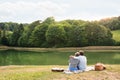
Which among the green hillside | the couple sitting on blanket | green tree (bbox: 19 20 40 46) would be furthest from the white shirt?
green tree (bbox: 19 20 40 46)

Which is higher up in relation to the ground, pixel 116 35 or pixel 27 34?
pixel 27 34

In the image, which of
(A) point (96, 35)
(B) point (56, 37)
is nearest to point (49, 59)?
(A) point (96, 35)

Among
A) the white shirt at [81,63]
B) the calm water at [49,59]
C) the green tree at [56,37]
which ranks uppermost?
the green tree at [56,37]

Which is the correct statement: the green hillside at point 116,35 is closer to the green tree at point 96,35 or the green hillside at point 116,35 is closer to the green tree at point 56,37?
the green tree at point 96,35

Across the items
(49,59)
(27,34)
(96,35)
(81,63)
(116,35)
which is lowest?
(49,59)

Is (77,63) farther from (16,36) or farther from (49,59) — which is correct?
(16,36)

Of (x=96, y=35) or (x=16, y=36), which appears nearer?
(x=96, y=35)

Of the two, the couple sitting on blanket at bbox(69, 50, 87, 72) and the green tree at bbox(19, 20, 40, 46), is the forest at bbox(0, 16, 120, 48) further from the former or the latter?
the couple sitting on blanket at bbox(69, 50, 87, 72)

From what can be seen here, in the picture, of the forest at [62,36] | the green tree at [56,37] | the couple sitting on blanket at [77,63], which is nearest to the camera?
the couple sitting on blanket at [77,63]

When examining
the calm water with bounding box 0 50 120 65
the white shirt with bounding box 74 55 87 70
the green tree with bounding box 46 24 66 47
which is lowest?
the calm water with bounding box 0 50 120 65

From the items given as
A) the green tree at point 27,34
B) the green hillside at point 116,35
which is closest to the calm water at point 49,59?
the green hillside at point 116,35

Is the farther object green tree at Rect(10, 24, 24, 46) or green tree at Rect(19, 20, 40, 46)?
green tree at Rect(10, 24, 24, 46)

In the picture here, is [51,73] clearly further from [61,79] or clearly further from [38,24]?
[38,24]

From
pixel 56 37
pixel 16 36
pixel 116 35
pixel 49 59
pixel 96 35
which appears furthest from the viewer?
pixel 16 36
